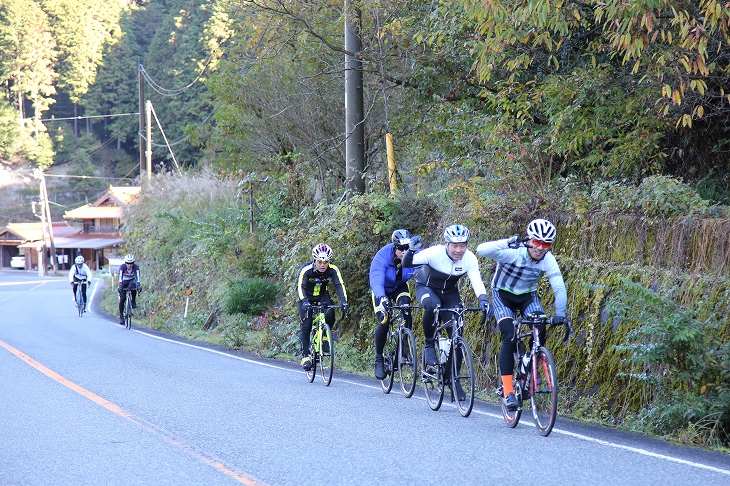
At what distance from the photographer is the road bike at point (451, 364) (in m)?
8.66

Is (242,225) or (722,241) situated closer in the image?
(722,241)

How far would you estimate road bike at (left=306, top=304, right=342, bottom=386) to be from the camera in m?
11.2

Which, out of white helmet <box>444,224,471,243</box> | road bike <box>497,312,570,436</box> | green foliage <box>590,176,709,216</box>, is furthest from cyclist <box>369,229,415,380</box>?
green foliage <box>590,176,709,216</box>

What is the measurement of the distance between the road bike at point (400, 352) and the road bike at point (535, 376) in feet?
6.09

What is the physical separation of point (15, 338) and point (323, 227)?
9371 millimetres

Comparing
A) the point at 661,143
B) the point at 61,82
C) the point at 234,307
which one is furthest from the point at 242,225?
the point at 61,82

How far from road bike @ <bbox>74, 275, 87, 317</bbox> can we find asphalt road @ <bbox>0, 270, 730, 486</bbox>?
16.5 m

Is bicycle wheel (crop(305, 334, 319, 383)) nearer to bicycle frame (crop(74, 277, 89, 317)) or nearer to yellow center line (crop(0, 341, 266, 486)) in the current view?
yellow center line (crop(0, 341, 266, 486))

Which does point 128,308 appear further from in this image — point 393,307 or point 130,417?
point 130,417

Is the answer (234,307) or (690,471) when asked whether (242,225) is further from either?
(690,471)

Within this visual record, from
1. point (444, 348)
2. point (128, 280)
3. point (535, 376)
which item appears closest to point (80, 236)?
point (128, 280)

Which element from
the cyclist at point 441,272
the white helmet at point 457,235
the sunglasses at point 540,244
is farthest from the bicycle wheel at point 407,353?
the sunglasses at point 540,244

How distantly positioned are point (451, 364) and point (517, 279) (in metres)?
1.33

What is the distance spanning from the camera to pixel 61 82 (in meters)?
80.1
